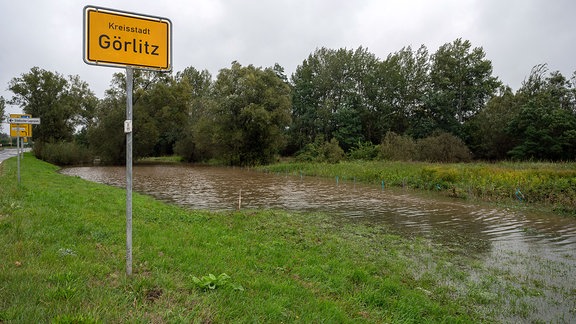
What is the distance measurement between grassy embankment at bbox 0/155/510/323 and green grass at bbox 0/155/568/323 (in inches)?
0.6

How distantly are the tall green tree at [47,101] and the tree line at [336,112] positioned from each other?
0.43 ft

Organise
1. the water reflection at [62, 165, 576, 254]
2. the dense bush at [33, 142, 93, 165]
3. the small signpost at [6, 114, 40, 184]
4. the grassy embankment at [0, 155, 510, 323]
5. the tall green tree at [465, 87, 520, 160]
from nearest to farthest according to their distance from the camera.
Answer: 1. the grassy embankment at [0, 155, 510, 323]
2. the water reflection at [62, 165, 576, 254]
3. the small signpost at [6, 114, 40, 184]
4. the tall green tree at [465, 87, 520, 160]
5. the dense bush at [33, 142, 93, 165]

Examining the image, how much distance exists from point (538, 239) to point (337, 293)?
8258 millimetres

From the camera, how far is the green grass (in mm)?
3490

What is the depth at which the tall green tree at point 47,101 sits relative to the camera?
4459 centimetres

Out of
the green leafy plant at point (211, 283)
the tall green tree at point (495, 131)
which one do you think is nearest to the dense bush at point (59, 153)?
the green leafy plant at point (211, 283)

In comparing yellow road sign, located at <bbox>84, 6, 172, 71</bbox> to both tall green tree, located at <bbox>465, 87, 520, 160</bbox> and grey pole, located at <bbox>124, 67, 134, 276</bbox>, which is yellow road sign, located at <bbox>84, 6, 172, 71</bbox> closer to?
grey pole, located at <bbox>124, 67, 134, 276</bbox>

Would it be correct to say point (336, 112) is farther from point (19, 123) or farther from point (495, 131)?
point (19, 123)

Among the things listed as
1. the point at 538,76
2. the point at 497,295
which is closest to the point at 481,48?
the point at 538,76

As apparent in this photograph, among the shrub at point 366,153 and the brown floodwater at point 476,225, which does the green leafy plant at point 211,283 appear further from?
the shrub at point 366,153

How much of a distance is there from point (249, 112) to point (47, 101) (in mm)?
27623

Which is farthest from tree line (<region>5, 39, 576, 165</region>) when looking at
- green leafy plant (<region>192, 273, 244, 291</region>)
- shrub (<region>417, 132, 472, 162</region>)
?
green leafy plant (<region>192, 273, 244, 291</region>)

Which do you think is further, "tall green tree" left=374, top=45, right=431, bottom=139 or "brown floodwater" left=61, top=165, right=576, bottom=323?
"tall green tree" left=374, top=45, right=431, bottom=139

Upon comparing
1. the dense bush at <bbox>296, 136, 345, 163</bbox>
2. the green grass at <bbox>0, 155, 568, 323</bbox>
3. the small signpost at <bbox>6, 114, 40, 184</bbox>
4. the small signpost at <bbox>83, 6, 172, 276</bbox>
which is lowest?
the green grass at <bbox>0, 155, 568, 323</bbox>
